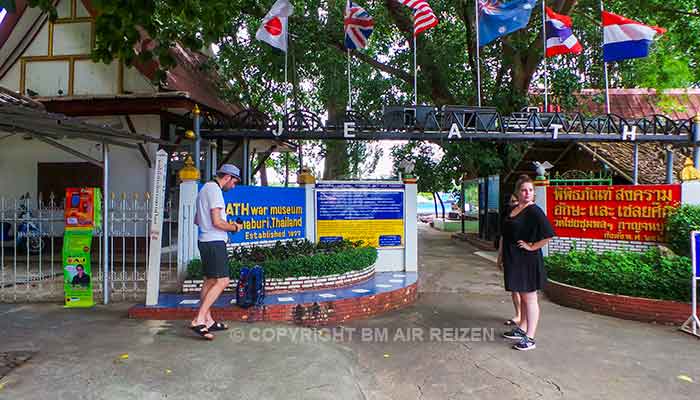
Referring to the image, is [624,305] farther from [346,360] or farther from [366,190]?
Result: [366,190]

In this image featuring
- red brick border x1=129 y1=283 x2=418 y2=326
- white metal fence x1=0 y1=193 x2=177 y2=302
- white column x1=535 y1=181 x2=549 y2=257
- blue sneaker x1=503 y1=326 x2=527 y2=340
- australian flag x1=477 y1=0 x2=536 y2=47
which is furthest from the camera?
australian flag x1=477 y1=0 x2=536 y2=47

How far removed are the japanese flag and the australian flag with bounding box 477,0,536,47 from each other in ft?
14.7

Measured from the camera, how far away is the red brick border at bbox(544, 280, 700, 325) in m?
6.21

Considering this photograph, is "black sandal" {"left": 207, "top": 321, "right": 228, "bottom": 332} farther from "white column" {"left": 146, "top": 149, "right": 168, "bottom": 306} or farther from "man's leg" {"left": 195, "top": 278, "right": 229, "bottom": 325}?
"white column" {"left": 146, "top": 149, "right": 168, "bottom": 306}

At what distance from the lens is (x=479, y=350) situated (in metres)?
5.04

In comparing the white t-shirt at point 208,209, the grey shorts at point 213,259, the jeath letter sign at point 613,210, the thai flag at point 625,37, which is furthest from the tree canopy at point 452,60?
the grey shorts at point 213,259

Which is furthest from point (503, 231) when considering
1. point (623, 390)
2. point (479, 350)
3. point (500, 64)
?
point (500, 64)

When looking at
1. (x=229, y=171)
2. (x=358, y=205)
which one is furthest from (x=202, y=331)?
(x=358, y=205)

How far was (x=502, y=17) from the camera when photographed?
418 inches

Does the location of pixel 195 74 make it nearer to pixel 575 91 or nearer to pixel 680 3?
pixel 575 91

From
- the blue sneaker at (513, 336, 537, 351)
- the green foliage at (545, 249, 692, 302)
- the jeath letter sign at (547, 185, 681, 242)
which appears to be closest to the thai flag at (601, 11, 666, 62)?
the jeath letter sign at (547, 185, 681, 242)

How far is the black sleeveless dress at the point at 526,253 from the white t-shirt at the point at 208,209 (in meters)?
3.18

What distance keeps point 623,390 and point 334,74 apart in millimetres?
12111

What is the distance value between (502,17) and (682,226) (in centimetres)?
579
